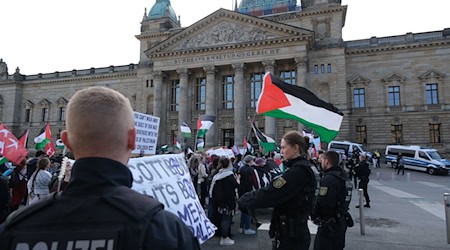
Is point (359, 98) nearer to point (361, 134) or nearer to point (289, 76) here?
point (361, 134)

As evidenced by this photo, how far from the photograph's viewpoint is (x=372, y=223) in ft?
29.0

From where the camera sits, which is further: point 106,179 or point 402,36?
point 402,36

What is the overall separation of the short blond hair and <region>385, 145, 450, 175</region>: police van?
29.3m

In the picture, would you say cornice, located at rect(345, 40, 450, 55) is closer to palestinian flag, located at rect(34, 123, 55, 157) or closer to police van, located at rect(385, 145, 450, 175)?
police van, located at rect(385, 145, 450, 175)

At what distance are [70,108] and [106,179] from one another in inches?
16.5

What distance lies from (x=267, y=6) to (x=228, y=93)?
15.4m

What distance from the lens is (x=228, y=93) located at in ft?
128

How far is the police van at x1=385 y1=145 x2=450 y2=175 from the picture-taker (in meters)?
24.8

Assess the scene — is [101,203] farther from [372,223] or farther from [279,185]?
[372,223]

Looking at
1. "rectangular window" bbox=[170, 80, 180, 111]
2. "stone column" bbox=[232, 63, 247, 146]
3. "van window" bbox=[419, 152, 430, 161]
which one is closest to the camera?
"van window" bbox=[419, 152, 430, 161]

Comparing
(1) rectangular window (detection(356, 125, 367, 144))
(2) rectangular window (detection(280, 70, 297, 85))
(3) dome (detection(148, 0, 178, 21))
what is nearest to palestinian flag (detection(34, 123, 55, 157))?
(2) rectangular window (detection(280, 70, 297, 85))

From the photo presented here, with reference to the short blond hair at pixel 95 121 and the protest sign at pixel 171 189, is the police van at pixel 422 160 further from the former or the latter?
the short blond hair at pixel 95 121

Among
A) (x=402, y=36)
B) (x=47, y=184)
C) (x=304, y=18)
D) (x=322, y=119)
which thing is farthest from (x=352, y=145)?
(x=47, y=184)

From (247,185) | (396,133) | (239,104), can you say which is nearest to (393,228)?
(247,185)
